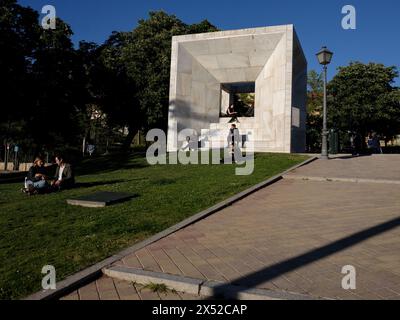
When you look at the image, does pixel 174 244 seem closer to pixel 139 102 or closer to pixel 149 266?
pixel 149 266

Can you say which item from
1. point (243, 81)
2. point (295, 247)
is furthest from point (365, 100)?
point (295, 247)

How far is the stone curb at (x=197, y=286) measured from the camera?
11.7ft

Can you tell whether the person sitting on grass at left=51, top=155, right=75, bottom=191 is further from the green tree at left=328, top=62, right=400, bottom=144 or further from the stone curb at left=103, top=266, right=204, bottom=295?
the green tree at left=328, top=62, right=400, bottom=144

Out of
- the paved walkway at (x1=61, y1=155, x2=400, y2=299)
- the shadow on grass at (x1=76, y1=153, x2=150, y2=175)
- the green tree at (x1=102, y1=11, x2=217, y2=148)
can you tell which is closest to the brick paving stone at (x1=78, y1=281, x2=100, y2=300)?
the paved walkway at (x1=61, y1=155, x2=400, y2=299)

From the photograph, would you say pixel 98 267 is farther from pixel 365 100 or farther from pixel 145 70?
pixel 365 100

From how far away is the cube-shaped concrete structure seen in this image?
21.8 metres

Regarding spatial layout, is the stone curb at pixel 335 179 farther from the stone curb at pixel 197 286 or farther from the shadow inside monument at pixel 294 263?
the stone curb at pixel 197 286

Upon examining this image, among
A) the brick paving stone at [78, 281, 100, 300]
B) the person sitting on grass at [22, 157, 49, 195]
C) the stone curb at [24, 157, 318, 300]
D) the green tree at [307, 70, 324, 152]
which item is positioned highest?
the green tree at [307, 70, 324, 152]

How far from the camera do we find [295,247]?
5.10 m

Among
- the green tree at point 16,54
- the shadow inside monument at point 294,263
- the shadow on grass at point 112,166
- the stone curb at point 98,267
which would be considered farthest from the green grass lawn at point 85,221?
the green tree at point 16,54

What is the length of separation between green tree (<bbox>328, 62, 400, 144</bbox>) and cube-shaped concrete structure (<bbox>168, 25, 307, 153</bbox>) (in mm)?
16679

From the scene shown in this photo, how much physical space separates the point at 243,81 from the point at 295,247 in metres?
21.9

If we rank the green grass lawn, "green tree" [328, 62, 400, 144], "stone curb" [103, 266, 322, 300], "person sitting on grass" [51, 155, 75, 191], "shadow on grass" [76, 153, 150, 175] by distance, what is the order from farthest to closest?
"green tree" [328, 62, 400, 144] → "shadow on grass" [76, 153, 150, 175] → "person sitting on grass" [51, 155, 75, 191] → the green grass lawn → "stone curb" [103, 266, 322, 300]
